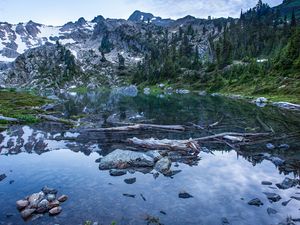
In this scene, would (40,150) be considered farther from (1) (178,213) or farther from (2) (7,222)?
(1) (178,213)

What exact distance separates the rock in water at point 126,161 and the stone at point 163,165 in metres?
0.74

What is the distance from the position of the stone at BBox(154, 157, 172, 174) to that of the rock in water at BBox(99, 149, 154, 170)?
2.42ft

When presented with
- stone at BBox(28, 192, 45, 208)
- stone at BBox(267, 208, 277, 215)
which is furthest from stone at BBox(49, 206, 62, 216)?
stone at BBox(267, 208, 277, 215)

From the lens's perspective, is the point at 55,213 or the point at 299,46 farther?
the point at 299,46

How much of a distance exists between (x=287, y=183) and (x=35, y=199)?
748 inches

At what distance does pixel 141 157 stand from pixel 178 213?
397 inches

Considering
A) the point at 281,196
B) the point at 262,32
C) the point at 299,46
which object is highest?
the point at 262,32

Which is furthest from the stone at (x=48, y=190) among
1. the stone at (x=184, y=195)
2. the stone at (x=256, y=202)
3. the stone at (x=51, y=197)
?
the stone at (x=256, y=202)

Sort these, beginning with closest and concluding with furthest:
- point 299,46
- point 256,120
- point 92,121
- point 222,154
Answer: point 222,154 → point 256,120 → point 92,121 → point 299,46

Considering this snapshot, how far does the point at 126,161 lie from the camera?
2823cm

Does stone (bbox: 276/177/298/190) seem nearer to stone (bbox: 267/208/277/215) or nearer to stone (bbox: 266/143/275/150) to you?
stone (bbox: 267/208/277/215)

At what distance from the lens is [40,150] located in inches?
Result: 1414

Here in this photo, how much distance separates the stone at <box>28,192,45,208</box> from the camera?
1977 cm

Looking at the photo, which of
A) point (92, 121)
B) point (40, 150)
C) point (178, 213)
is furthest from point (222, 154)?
point (92, 121)
